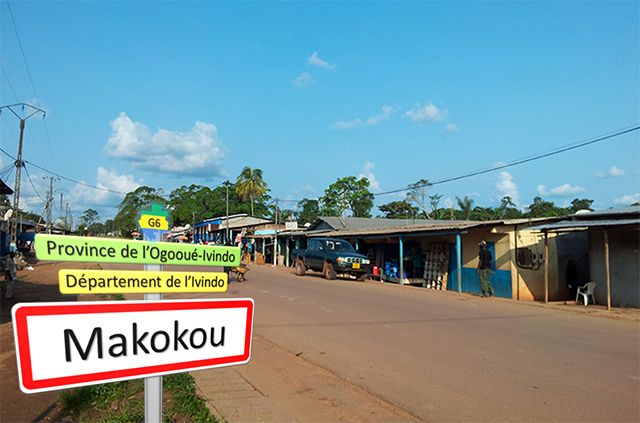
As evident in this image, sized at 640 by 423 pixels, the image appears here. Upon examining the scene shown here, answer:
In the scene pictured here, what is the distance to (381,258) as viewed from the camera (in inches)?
1034

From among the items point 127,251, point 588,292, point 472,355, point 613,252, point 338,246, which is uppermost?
point 127,251

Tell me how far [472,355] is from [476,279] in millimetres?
12026

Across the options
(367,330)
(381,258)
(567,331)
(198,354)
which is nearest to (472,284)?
(381,258)

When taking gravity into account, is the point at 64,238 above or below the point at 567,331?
above

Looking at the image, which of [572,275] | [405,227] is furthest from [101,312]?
[405,227]

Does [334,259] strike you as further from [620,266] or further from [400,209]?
[400,209]

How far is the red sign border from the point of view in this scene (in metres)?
1.66

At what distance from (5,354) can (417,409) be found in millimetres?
7480

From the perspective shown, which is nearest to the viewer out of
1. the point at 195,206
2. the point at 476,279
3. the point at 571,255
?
the point at 571,255

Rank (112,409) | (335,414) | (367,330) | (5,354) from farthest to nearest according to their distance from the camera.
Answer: (367,330) → (5,354) → (112,409) → (335,414)

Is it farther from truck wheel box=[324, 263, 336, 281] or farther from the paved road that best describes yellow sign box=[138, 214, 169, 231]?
truck wheel box=[324, 263, 336, 281]

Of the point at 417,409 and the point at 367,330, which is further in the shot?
the point at 367,330

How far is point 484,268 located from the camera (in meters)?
17.1

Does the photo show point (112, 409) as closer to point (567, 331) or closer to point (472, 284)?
point (567, 331)
